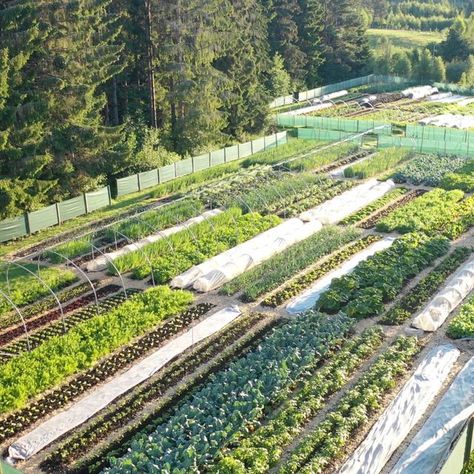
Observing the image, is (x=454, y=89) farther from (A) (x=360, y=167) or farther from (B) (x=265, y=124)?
(A) (x=360, y=167)

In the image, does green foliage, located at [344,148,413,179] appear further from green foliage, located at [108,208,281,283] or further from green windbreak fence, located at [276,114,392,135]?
green foliage, located at [108,208,281,283]

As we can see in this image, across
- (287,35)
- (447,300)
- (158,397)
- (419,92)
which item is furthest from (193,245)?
(419,92)

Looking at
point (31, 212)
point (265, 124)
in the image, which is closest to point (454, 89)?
point (265, 124)

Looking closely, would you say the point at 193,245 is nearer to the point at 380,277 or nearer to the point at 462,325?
the point at 380,277

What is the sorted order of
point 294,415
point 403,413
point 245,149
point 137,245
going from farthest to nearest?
point 245,149 < point 137,245 < point 294,415 < point 403,413

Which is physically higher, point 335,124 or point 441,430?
point 335,124

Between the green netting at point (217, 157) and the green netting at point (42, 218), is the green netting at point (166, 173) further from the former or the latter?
the green netting at point (42, 218)

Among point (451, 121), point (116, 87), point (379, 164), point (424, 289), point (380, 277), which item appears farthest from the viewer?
point (451, 121)

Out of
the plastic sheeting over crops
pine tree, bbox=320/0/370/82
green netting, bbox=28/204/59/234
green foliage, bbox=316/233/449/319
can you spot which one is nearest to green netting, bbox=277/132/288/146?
the plastic sheeting over crops
